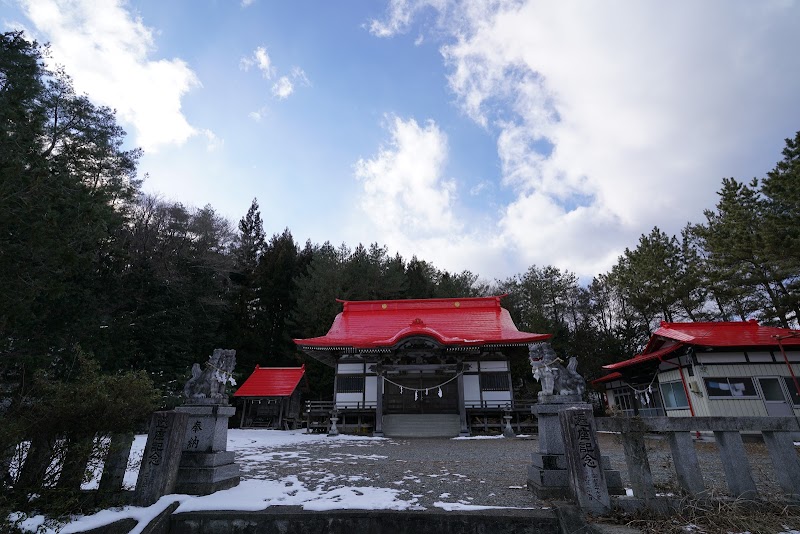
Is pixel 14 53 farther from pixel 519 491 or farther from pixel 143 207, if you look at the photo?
pixel 519 491

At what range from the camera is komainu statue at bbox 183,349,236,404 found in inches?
226

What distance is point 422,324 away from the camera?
54.9ft

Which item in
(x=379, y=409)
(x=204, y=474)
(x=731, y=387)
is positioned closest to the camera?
(x=204, y=474)

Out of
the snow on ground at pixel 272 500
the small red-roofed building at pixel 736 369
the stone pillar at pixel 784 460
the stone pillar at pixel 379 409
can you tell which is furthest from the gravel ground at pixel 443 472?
the stone pillar at pixel 379 409

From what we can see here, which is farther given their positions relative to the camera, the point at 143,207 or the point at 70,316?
the point at 143,207

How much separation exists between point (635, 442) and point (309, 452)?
8.24 meters

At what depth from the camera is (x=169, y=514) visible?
4.23 meters

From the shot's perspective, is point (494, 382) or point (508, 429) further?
point (494, 382)

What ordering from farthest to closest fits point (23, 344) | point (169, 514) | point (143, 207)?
1. point (143, 207)
2. point (23, 344)
3. point (169, 514)

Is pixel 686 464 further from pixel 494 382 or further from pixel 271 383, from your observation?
pixel 271 383

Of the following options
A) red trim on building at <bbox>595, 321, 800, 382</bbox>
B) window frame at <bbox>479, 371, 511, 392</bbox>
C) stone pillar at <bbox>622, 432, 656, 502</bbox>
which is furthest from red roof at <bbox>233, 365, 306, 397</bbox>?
stone pillar at <bbox>622, 432, 656, 502</bbox>

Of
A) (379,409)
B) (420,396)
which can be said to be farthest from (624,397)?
(379,409)

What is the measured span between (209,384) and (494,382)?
13.3m

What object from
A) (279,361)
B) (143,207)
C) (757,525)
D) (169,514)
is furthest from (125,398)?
(279,361)
